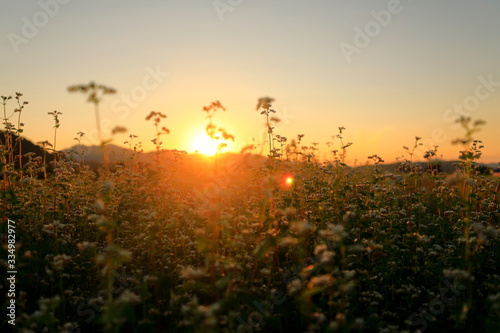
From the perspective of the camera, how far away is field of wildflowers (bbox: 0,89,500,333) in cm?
410

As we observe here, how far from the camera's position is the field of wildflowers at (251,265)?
4098 mm

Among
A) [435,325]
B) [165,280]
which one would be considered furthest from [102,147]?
[435,325]

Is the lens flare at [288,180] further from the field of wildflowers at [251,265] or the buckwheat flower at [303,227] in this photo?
the buckwheat flower at [303,227]

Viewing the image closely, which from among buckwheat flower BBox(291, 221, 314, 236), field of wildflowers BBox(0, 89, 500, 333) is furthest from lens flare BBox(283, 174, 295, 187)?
buckwheat flower BBox(291, 221, 314, 236)

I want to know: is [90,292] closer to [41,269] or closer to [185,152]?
Answer: [41,269]

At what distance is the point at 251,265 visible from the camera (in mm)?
5762

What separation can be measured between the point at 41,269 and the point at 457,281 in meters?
5.99

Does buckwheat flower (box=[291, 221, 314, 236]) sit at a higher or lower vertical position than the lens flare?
lower

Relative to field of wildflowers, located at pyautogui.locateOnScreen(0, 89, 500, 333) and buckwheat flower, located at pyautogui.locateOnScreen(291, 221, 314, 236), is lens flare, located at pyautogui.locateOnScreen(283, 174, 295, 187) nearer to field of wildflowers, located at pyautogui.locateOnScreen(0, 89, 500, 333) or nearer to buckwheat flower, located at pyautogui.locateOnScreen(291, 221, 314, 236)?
field of wildflowers, located at pyautogui.locateOnScreen(0, 89, 500, 333)

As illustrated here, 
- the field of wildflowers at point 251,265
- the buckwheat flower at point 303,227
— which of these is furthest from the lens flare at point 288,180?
the buckwheat flower at point 303,227

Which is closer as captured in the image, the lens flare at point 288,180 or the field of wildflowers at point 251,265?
the field of wildflowers at point 251,265

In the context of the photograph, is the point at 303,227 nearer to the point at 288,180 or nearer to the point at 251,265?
the point at 251,265

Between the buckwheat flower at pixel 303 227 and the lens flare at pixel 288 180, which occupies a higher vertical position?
the lens flare at pixel 288 180

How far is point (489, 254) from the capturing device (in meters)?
6.51
